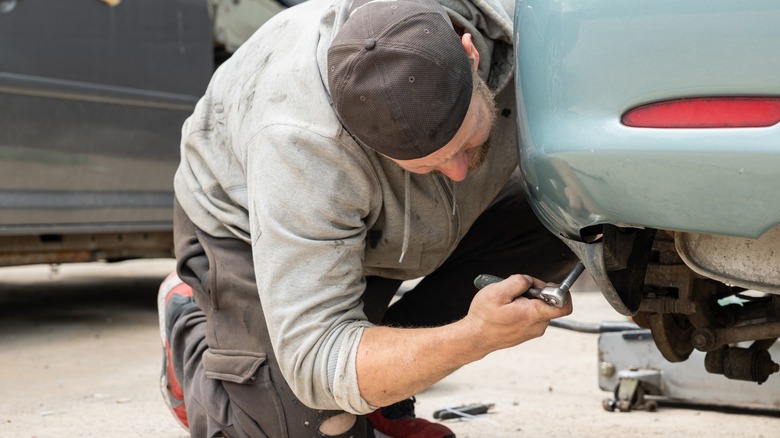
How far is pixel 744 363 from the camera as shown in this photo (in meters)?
1.96

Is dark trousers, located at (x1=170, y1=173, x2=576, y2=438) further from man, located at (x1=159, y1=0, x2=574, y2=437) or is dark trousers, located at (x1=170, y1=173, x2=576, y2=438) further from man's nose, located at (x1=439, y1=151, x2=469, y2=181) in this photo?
man's nose, located at (x1=439, y1=151, x2=469, y2=181)

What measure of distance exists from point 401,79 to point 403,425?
3.23 ft

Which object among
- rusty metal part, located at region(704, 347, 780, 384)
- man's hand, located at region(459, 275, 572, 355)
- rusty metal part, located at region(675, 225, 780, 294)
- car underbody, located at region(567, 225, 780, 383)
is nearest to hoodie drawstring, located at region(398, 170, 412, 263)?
man's hand, located at region(459, 275, 572, 355)

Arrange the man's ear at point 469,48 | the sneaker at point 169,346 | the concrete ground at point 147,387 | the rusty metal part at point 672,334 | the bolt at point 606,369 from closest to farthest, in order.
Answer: the man's ear at point 469,48 → the rusty metal part at point 672,334 → the sneaker at point 169,346 → the concrete ground at point 147,387 → the bolt at point 606,369

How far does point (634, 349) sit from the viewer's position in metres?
2.68

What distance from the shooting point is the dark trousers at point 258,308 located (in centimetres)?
193

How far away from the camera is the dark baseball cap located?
146 centimetres

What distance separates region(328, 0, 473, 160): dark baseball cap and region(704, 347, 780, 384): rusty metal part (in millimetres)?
864

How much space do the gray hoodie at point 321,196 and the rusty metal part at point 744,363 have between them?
624 millimetres

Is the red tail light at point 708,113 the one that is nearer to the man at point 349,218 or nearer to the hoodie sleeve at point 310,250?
the man at point 349,218

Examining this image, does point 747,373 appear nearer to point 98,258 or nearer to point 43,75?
point 43,75

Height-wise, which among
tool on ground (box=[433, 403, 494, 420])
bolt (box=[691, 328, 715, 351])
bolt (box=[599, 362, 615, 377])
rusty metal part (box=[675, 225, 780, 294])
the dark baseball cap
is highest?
the dark baseball cap

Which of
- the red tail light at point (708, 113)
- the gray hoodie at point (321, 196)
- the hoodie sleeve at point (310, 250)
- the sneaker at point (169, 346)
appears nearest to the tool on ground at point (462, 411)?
the sneaker at point (169, 346)

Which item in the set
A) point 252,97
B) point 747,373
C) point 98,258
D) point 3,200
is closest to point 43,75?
point 3,200
